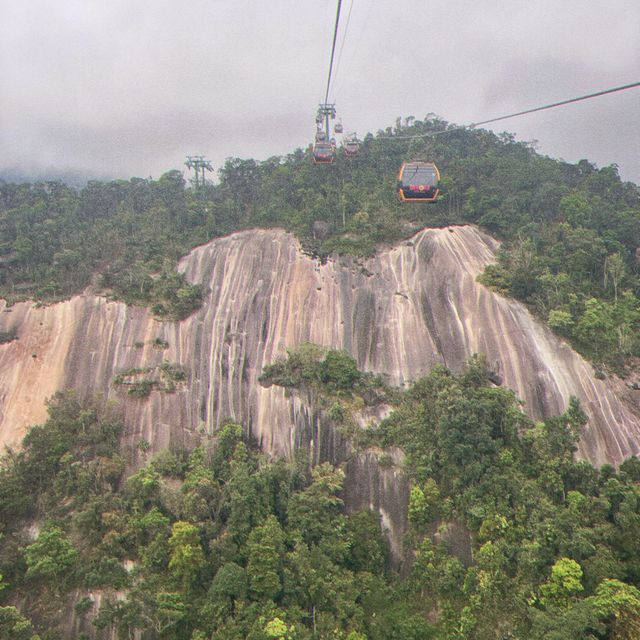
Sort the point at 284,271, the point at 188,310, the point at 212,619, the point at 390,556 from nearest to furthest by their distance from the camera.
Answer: the point at 212,619
the point at 390,556
the point at 188,310
the point at 284,271

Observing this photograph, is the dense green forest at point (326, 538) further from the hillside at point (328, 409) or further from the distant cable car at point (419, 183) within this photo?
the distant cable car at point (419, 183)

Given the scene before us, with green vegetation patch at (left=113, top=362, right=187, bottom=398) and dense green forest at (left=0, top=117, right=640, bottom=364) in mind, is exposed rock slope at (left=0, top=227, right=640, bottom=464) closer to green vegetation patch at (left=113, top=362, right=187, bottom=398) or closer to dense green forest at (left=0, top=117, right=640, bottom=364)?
green vegetation patch at (left=113, top=362, right=187, bottom=398)

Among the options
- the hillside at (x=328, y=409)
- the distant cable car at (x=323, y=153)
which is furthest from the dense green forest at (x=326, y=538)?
the distant cable car at (x=323, y=153)

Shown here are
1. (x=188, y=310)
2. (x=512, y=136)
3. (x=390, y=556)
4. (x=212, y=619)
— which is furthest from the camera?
(x=512, y=136)

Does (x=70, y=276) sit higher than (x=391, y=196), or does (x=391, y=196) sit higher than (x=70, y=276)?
(x=391, y=196)

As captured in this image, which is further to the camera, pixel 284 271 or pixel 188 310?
pixel 284 271

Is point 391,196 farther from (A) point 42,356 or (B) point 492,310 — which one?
(A) point 42,356

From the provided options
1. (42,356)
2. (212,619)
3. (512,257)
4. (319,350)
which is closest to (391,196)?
(512,257)
